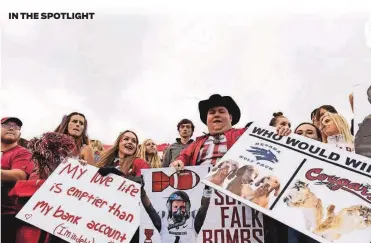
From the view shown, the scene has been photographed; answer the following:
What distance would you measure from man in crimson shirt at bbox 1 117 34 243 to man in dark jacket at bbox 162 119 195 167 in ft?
2.38

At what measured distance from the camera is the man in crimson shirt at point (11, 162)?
2.51m

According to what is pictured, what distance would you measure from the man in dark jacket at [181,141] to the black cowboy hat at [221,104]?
9 cm

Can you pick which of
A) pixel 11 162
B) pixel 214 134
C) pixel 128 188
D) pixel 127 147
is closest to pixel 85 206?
pixel 128 188

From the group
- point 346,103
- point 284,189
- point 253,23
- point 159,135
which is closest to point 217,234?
point 284,189

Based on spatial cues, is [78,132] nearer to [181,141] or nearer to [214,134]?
[181,141]

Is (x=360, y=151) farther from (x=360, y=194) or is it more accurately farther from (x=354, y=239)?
(x=354, y=239)

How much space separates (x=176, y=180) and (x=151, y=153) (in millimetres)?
200

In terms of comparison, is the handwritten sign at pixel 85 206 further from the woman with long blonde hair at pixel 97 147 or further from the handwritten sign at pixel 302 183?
the handwritten sign at pixel 302 183

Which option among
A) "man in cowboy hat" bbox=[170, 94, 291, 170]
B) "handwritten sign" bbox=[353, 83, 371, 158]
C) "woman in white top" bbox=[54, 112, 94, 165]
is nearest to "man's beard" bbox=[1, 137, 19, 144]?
"woman in white top" bbox=[54, 112, 94, 165]

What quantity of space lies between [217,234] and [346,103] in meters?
0.90

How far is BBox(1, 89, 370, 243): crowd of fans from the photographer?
2.41m

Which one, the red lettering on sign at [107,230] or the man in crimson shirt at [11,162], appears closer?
the red lettering on sign at [107,230]

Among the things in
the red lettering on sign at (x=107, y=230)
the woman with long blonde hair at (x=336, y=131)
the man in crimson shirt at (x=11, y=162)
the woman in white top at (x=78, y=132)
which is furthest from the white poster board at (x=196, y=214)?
the man in crimson shirt at (x=11, y=162)

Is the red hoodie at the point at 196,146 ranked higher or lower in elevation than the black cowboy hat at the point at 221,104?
lower
